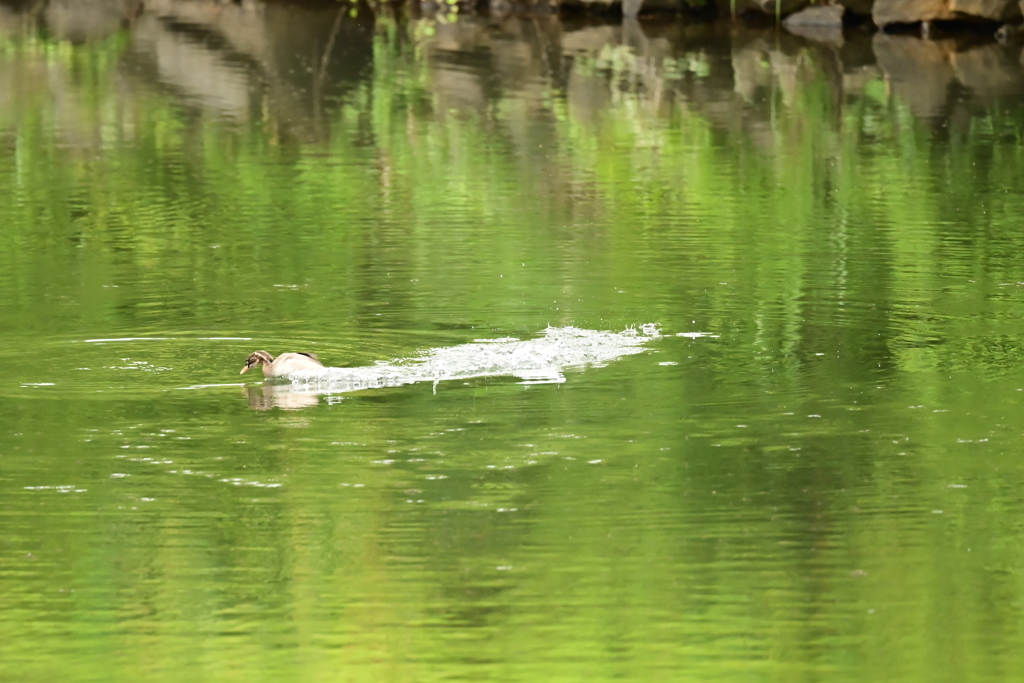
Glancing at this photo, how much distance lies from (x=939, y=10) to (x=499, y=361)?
26159 mm

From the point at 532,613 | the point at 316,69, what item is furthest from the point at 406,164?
the point at 532,613

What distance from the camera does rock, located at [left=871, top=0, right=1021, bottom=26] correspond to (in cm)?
3400

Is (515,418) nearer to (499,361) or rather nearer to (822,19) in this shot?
(499,361)

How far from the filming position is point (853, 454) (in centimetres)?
834

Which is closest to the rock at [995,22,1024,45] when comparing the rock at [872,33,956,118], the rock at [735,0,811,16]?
the rock at [872,33,956,118]

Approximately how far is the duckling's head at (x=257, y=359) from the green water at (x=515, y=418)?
0.07 m

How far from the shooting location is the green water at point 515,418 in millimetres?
6266

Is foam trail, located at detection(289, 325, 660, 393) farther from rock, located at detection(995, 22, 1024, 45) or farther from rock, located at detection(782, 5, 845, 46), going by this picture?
rock, located at detection(782, 5, 845, 46)

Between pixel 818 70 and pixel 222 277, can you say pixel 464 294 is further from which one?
pixel 818 70

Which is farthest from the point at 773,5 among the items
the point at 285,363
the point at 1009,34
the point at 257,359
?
the point at 285,363

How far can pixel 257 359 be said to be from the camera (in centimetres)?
964

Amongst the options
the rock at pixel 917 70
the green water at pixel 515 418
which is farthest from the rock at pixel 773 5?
the green water at pixel 515 418

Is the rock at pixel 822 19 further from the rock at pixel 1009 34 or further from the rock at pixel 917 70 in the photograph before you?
the rock at pixel 1009 34

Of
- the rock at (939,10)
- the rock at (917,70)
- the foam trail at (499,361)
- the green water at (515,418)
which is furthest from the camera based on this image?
the rock at (939,10)
